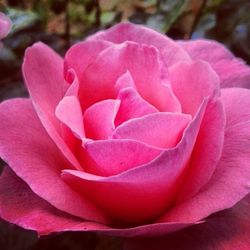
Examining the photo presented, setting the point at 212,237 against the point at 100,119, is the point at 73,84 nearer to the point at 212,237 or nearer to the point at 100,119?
the point at 100,119

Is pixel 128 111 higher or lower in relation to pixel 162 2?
higher

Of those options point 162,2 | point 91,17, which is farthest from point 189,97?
point 91,17

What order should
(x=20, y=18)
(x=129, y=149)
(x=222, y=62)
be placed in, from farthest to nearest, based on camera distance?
(x=20, y=18) < (x=222, y=62) < (x=129, y=149)

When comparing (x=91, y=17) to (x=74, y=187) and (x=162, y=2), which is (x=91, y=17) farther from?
(x=74, y=187)

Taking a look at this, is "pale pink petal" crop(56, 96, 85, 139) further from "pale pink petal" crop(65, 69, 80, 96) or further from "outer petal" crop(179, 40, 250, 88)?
"outer petal" crop(179, 40, 250, 88)

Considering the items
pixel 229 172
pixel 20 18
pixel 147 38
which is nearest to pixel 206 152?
pixel 229 172

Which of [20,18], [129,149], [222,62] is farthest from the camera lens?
[20,18]
